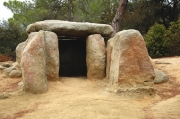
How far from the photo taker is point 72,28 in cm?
721

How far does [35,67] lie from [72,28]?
195 cm

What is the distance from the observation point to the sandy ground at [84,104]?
4.11 metres

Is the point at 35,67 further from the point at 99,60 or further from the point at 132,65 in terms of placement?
the point at 132,65

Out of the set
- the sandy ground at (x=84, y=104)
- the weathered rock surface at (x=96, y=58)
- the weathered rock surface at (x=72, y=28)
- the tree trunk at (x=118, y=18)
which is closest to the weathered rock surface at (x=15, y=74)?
the weathered rock surface at (x=72, y=28)

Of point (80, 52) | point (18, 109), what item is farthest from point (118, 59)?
point (80, 52)

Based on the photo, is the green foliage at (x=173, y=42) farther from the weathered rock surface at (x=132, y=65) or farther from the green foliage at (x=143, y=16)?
the weathered rock surface at (x=132, y=65)

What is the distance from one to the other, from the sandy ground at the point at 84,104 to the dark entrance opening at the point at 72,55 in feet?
7.38

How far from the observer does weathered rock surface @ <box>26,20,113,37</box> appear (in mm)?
7062

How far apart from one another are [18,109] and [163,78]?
4203 millimetres

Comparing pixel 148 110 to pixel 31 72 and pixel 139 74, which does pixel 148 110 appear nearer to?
pixel 139 74

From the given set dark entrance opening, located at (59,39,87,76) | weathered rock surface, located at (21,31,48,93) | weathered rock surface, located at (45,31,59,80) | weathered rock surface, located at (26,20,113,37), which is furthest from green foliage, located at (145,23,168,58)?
weathered rock surface, located at (21,31,48,93)

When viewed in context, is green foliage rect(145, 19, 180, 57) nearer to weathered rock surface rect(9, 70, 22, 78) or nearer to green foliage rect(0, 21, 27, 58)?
weathered rock surface rect(9, 70, 22, 78)

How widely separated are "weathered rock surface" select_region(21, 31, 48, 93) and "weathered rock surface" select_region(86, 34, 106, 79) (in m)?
1.53

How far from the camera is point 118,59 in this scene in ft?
18.0
